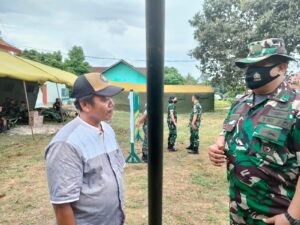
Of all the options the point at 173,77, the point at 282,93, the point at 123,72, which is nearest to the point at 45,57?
the point at 123,72

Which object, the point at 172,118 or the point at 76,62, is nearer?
the point at 172,118

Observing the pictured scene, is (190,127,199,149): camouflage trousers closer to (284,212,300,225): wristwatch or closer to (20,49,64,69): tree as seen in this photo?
(284,212,300,225): wristwatch

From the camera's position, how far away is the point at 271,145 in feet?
5.16

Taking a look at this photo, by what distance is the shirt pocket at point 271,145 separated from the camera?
5.08ft

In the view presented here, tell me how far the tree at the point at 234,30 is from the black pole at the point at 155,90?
1632 cm

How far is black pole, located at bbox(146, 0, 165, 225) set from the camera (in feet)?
2.62

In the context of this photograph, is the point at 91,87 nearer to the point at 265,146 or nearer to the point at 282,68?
the point at 265,146

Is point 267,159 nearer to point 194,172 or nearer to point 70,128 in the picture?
point 70,128

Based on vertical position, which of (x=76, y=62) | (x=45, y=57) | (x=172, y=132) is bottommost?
(x=172, y=132)

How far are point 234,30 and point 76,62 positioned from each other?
19462 mm

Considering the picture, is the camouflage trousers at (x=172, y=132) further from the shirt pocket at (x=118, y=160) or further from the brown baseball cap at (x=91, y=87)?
the brown baseball cap at (x=91, y=87)

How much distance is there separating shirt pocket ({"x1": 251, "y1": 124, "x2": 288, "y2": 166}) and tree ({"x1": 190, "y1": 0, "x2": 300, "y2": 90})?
1552 centimetres

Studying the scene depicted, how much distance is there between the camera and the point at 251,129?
5.65 ft

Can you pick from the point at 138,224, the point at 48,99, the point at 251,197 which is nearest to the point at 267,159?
the point at 251,197
